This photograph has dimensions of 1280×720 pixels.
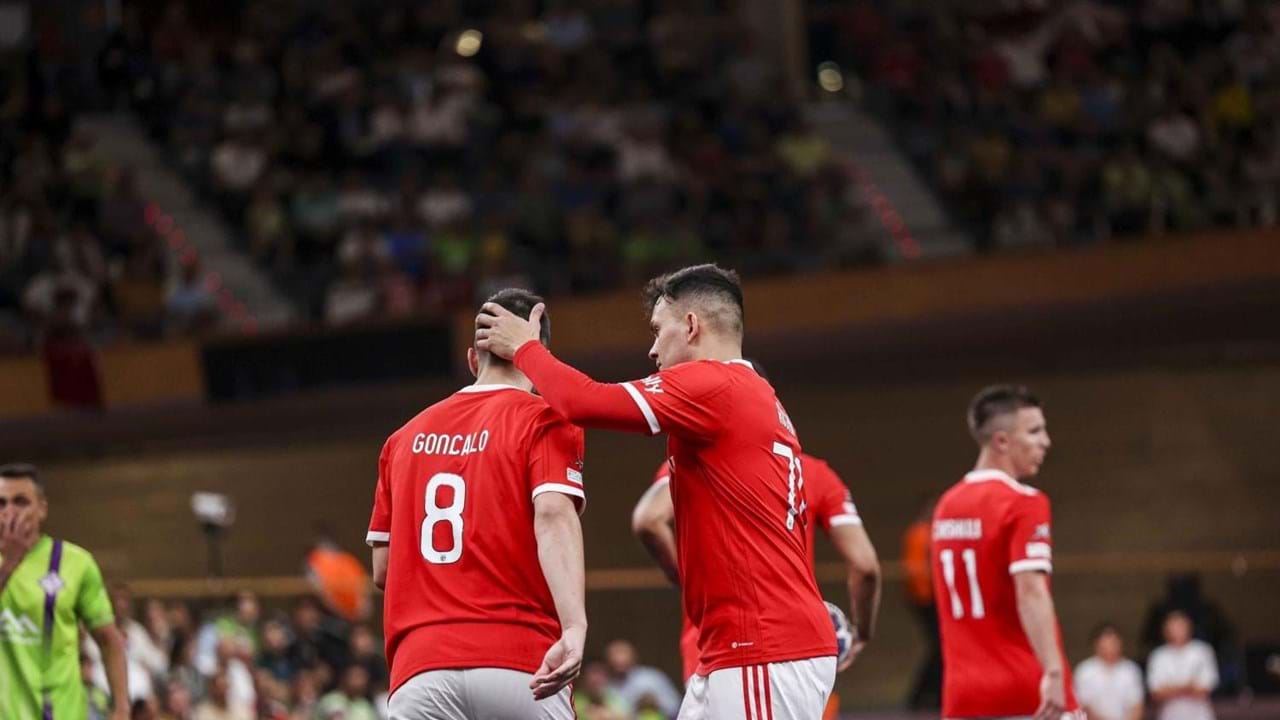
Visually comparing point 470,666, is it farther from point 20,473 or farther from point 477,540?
point 20,473

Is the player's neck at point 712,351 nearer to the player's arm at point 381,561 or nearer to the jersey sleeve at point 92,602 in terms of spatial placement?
the player's arm at point 381,561

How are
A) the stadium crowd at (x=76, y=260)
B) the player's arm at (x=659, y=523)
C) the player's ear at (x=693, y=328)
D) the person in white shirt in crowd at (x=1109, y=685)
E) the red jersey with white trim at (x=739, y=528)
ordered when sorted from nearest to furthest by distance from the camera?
the red jersey with white trim at (x=739, y=528) < the player's ear at (x=693, y=328) < the player's arm at (x=659, y=523) < the person in white shirt in crowd at (x=1109, y=685) < the stadium crowd at (x=76, y=260)

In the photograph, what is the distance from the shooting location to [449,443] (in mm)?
5488

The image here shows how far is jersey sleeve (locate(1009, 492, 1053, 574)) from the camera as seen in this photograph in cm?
707

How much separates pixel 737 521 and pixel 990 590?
199 cm

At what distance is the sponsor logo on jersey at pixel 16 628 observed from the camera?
716 centimetres

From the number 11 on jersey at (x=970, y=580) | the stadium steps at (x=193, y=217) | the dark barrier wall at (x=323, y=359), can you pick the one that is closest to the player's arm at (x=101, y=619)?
the number 11 on jersey at (x=970, y=580)

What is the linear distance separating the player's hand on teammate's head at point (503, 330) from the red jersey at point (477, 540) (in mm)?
156

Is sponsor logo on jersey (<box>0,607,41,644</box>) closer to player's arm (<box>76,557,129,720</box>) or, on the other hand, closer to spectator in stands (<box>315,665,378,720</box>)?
player's arm (<box>76,557,129,720</box>)

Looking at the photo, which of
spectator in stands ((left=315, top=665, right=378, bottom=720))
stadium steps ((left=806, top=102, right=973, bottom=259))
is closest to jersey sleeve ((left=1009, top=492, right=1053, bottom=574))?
spectator in stands ((left=315, top=665, right=378, bottom=720))

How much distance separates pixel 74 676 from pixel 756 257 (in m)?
12.5

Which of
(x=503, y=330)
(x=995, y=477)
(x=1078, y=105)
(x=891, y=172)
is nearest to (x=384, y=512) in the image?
(x=503, y=330)

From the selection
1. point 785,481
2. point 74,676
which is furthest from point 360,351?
point 785,481

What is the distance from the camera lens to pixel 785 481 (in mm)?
5707
